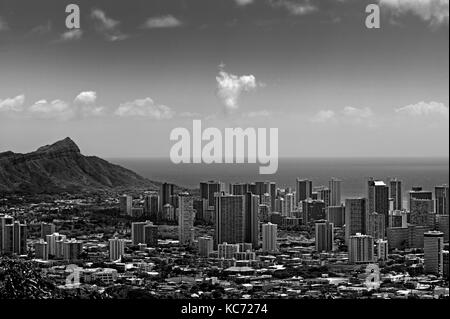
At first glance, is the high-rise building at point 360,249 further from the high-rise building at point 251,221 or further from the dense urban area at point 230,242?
the high-rise building at point 251,221

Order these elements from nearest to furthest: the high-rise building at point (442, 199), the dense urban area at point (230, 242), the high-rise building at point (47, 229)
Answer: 1. the dense urban area at point (230, 242)
2. the high-rise building at point (47, 229)
3. the high-rise building at point (442, 199)

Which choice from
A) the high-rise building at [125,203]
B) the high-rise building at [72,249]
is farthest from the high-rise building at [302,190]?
the high-rise building at [72,249]

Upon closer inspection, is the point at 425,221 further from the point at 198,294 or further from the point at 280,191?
the point at 198,294

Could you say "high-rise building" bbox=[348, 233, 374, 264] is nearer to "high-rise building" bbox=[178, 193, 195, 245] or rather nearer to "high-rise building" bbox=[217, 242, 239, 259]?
"high-rise building" bbox=[217, 242, 239, 259]

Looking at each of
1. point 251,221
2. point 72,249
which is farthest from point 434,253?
point 72,249

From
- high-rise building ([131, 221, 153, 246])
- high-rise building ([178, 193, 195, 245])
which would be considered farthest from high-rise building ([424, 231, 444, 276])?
high-rise building ([131, 221, 153, 246])
